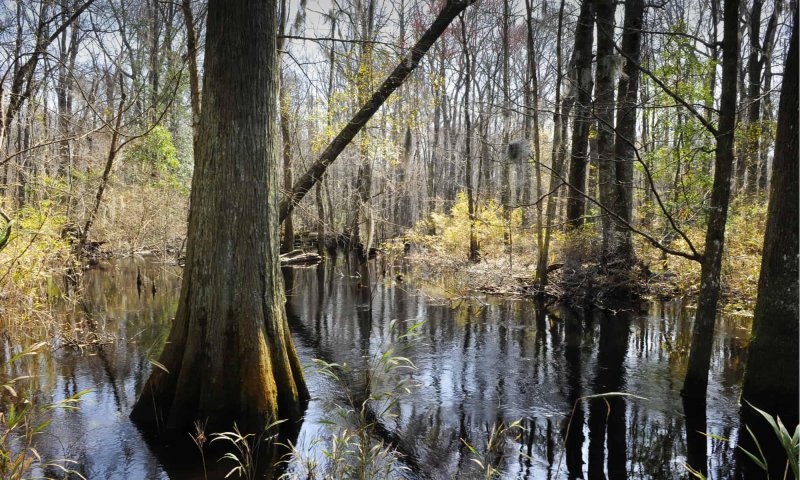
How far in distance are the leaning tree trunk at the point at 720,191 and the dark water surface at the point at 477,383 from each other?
105 cm

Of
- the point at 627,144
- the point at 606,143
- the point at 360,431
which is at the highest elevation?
the point at 606,143

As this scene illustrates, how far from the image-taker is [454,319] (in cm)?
1120

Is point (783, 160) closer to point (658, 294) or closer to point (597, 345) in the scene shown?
point (597, 345)

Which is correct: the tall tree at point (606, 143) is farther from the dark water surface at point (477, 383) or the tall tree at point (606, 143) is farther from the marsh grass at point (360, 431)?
the marsh grass at point (360, 431)

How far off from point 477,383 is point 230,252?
3.90 meters

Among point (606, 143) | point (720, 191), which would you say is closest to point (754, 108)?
point (606, 143)

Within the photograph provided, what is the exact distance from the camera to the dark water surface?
4.72 meters

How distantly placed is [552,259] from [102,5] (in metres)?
12.4

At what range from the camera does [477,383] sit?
6.93m

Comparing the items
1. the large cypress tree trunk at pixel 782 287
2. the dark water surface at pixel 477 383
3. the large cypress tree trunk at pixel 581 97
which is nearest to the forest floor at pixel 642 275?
the dark water surface at pixel 477 383

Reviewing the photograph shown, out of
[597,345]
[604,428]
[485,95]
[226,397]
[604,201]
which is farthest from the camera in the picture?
[485,95]

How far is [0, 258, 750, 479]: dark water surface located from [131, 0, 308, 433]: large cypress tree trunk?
0.54 meters

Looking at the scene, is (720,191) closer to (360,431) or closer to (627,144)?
(360,431)

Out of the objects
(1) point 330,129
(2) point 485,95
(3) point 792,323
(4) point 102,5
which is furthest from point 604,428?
(2) point 485,95
